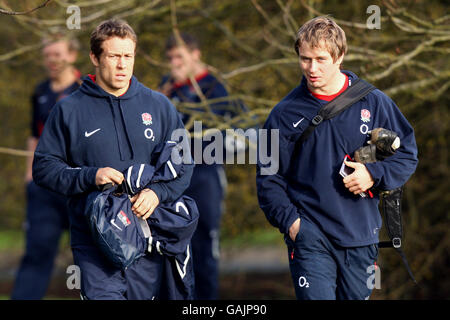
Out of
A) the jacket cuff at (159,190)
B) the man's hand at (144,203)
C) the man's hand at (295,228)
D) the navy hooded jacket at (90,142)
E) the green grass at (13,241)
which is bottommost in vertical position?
the green grass at (13,241)

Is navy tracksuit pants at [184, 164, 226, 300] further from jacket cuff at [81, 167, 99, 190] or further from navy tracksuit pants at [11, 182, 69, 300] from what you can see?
jacket cuff at [81, 167, 99, 190]

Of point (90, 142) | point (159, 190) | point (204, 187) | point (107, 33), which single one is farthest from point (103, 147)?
point (204, 187)

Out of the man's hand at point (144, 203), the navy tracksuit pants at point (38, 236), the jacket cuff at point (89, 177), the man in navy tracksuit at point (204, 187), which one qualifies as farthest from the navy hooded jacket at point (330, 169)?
the navy tracksuit pants at point (38, 236)

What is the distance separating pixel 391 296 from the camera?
862cm

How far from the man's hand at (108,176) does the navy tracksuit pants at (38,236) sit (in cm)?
266

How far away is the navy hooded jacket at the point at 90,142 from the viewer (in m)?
4.87

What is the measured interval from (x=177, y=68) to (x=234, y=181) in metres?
4.35

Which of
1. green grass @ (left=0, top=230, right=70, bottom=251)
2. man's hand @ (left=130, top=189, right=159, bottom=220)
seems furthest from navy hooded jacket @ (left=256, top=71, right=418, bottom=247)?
green grass @ (left=0, top=230, right=70, bottom=251)

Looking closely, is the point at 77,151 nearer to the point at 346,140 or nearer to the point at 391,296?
the point at 346,140

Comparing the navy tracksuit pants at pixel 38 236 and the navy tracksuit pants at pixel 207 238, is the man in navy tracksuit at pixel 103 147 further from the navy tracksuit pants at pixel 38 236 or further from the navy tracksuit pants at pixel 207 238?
the navy tracksuit pants at pixel 207 238

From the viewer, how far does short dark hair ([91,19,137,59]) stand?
4840 mm

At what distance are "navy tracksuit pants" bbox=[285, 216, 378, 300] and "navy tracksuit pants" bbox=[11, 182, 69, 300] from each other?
3.08 metres

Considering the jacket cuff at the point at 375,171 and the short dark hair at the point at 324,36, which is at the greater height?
Result: the short dark hair at the point at 324,36

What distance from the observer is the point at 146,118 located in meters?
5.00
